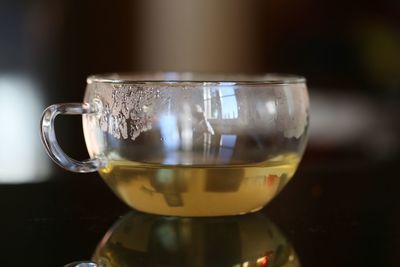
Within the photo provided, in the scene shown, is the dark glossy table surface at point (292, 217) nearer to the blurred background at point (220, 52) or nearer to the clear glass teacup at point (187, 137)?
the clear glass teacup at point (187, 137)

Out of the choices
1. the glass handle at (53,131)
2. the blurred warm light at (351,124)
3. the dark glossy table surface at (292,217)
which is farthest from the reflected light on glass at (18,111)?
the glass handle at (53,131)

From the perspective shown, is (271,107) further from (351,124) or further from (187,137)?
(351,124)

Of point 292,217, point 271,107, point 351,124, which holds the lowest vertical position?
point 351,124

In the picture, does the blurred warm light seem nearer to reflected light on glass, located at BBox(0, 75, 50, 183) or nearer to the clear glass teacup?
reflected light on glass, located at BBox(0, 75, 50, 183)

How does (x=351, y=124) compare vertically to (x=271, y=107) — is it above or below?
below

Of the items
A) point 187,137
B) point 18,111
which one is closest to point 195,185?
point 187,137
